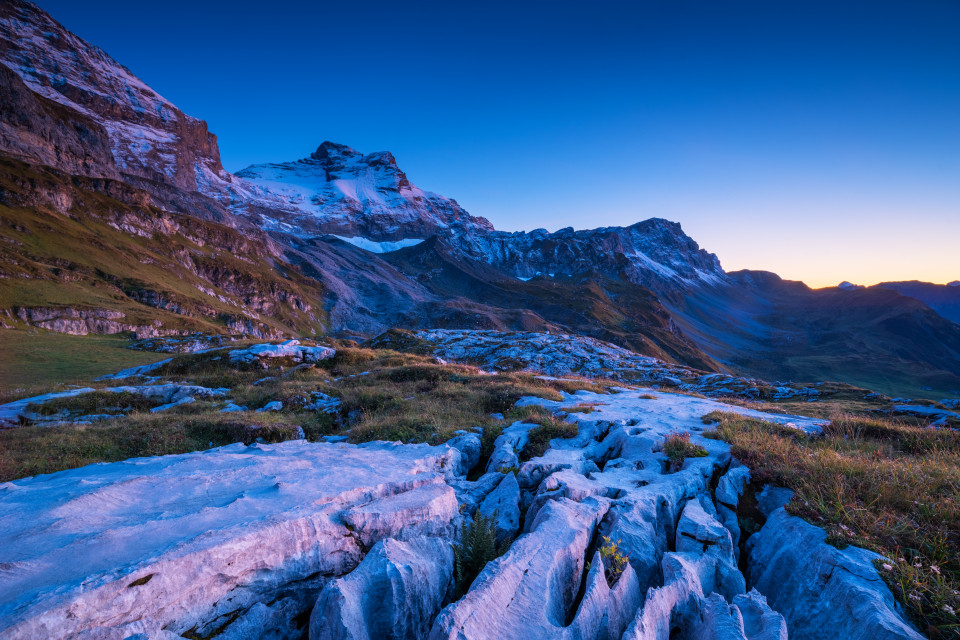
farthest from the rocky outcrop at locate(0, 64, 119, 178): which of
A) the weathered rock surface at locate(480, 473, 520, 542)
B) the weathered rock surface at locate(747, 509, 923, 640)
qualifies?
the weathered rock surface at locate(747, 509, 923, 640)

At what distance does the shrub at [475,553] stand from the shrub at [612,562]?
1.53m

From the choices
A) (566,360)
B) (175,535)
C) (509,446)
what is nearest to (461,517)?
(509,446)

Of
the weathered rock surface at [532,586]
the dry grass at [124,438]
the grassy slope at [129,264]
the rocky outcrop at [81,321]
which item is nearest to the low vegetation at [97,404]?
the dry grass at [124,438]

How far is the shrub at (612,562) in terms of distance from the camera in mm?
5099

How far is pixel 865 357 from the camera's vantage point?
18850 centimetres

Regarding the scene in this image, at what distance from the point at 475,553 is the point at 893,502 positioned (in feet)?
22.3

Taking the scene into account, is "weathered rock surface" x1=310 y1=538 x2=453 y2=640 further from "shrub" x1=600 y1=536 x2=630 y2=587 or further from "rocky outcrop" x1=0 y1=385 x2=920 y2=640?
"shrub" x1=600 y1=536 x2=630 y2=587

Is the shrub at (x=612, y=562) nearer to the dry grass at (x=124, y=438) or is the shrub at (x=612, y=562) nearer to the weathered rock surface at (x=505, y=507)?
the weathered rock surface at (x=505, y=507)

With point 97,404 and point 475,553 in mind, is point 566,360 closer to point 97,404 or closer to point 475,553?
point 97,404

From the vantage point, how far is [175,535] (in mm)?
4910

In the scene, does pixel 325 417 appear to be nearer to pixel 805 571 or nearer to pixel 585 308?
pixel 805 571

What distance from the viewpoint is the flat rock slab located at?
12.4ft

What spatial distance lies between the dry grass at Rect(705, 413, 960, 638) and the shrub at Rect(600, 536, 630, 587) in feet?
9.66

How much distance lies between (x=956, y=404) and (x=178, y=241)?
17532 cm
